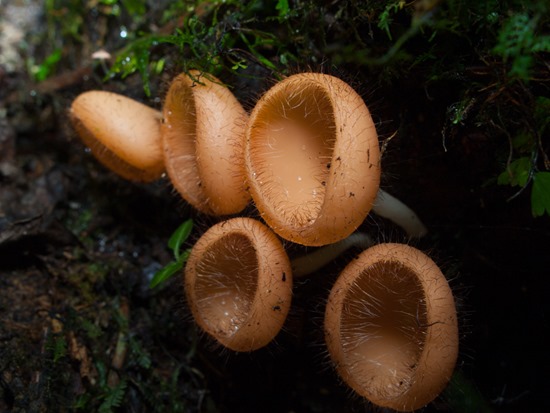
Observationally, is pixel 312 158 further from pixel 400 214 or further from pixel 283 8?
pixel 283 8

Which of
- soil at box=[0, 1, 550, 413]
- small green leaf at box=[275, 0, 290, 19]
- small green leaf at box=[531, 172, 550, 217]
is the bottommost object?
soil at box=[0, 1, 550, 413]

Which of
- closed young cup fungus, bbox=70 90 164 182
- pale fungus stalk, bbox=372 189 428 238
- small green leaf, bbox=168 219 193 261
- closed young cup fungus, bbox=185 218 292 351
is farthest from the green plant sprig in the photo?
pale fungus stalk, bbox=372 189 428 238

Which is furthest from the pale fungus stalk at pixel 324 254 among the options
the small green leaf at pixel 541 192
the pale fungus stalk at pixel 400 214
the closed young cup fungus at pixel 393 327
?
the small green leaf at pixel 541 192

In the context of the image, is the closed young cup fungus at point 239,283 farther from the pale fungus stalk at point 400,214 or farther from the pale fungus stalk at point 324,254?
the pale fungus stalk at point 400,214

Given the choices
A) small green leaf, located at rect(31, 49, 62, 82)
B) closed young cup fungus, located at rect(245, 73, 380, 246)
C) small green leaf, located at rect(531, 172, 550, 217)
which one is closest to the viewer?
closed young cup fungus, located at rect(245, 73, 380, 246)

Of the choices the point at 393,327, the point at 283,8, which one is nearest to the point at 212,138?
the point at 283,8

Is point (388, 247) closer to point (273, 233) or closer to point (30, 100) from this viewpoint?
point (273, 233)

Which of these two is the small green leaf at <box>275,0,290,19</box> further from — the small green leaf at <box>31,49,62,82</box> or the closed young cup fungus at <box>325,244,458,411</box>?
the small green leaf at <box>31,49,62,82</box>

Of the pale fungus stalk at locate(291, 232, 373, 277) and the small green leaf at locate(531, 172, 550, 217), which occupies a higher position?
the small green leaf at locate(531, 172, 550, 217)
